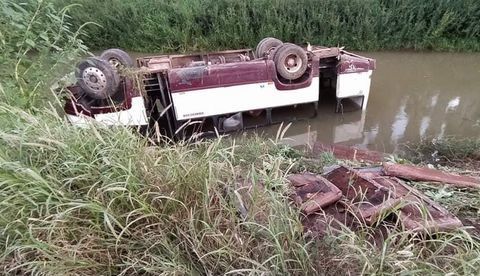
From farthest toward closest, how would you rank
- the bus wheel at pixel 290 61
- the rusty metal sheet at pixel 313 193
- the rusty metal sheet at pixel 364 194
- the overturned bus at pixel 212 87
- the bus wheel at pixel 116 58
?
the bus wheel at pixel 116 58
the bus wheel at pixel 290 61
the overturned bus at pixel 212 87
the rusty metal sheet at pixel 313 193
the rusty metal sheet at pixel 364 194

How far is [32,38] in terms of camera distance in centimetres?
280

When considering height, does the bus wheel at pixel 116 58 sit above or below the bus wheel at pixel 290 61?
above

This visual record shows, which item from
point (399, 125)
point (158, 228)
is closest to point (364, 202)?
point (158, 228)

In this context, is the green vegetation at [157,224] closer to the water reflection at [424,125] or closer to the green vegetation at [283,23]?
the water reflection at [424,125]

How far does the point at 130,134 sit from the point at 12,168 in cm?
55

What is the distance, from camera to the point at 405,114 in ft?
21.6

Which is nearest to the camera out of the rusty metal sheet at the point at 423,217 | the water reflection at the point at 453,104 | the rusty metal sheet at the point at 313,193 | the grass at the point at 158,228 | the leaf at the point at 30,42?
the grass at the point at 158,228

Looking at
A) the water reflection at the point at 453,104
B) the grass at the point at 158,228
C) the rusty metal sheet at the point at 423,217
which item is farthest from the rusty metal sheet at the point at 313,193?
the water reflection at the point at 453,104

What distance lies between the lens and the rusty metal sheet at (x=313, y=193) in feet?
6.38

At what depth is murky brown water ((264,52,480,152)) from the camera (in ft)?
19.5

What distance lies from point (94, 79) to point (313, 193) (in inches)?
149

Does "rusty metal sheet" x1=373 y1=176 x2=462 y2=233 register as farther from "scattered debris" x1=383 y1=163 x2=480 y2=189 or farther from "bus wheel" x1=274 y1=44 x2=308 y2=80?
"bus wheel" x1=274 y1=44 x2=308 y2=80

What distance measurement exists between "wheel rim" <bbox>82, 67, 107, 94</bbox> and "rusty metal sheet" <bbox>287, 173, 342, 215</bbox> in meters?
3.47

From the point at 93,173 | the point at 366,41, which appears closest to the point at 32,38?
the point at 93,173
